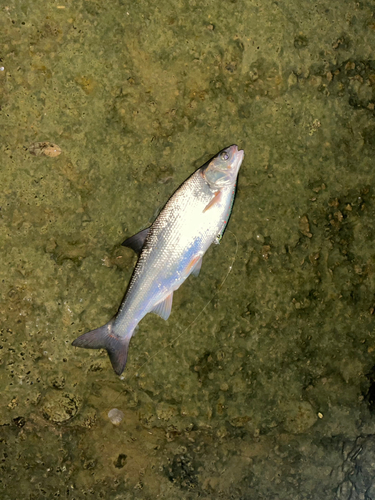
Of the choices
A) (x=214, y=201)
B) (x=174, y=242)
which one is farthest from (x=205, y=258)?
(x=214, y=201)

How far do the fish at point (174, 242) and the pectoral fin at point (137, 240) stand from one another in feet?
0.05

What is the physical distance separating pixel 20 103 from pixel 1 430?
2571 mm

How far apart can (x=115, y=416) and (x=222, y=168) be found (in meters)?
2.16

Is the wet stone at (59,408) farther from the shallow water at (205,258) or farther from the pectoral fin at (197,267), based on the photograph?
the pectoral fin at (197,267)

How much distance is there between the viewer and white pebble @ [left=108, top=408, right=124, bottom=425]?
2.95 metres

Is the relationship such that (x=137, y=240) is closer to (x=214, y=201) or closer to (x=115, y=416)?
(x=214, y=201)

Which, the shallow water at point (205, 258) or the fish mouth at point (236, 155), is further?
the shallow water at point (205, 258)

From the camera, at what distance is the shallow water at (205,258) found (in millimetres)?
2838

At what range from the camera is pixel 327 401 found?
3.07m

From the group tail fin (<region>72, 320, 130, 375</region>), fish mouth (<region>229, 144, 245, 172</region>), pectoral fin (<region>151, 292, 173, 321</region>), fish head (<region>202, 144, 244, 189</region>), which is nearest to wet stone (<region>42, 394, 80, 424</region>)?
tail fin (<region>72, 320, 130, 375</region>)

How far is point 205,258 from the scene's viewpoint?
2975 millimetres

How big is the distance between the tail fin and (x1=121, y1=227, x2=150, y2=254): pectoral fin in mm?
592

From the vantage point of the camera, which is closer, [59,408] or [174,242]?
[174,242]

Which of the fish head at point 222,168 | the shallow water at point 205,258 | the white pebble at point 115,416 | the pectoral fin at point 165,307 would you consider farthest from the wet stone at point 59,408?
the fish head at point 222,168
